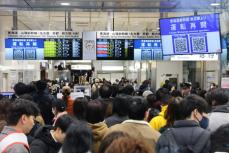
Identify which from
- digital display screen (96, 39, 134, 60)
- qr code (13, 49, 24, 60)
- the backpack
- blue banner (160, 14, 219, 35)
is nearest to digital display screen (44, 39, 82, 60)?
digital display screen (96, 39, 134, 60)

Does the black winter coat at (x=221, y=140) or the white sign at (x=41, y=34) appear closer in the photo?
the black winter coat at (x=221, y=140)

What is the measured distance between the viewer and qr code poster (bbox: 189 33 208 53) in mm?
8625

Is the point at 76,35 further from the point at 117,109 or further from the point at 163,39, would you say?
the point at 117,109

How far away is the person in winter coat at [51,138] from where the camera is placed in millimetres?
3576

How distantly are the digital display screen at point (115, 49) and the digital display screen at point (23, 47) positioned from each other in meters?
1.58

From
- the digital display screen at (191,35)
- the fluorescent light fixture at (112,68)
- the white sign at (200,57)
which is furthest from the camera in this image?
the fluorescent light fixture at (112,68)

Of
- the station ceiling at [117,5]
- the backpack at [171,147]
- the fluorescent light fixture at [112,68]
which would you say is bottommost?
the backpack at [171,147]

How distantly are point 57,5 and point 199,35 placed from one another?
3663 mm

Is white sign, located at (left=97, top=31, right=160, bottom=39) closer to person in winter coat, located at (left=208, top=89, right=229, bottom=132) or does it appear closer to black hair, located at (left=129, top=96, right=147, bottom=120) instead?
person in winter coat, located at (left=208, top=89, right=229, bottom=132)

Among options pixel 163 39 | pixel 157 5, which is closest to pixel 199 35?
pixel 163 39

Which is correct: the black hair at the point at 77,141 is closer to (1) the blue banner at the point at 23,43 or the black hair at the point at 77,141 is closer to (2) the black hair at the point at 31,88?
(2) the black hair at the point at 31,88

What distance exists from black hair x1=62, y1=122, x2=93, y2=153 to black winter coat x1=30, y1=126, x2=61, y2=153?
948 mm

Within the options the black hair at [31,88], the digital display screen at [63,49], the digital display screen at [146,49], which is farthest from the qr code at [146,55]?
the black hair at [31,88]

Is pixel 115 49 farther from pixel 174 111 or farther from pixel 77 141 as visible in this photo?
pixel 77 141
